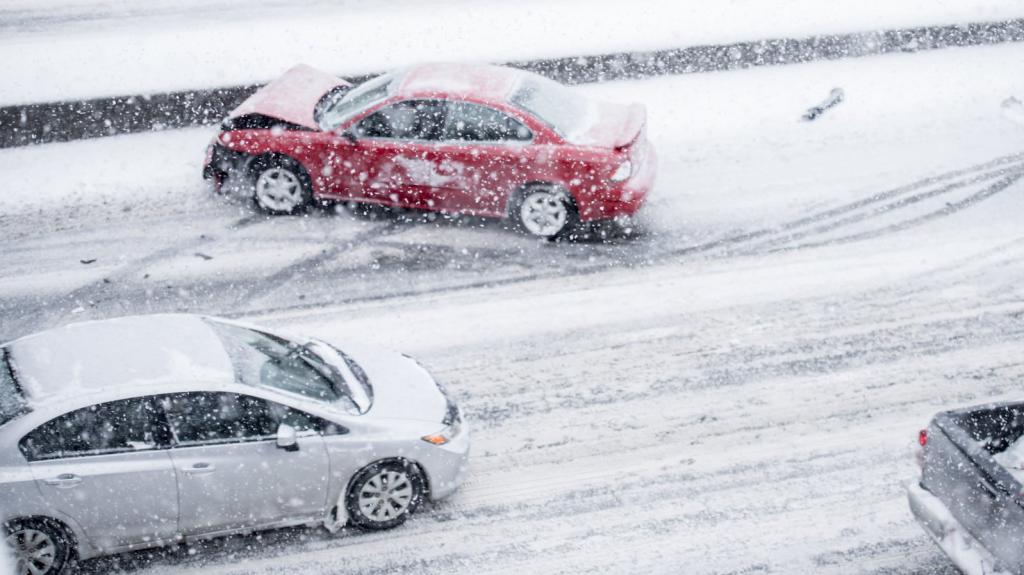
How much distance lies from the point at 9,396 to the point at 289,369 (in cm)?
186

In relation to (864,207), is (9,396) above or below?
above

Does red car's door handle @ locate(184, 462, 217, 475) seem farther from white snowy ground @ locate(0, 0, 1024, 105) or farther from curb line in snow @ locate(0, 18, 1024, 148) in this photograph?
white snowy ground @ locate(0, 0, 1024, 105)

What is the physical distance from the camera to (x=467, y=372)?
9547mm

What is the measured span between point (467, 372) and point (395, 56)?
7328 millimetres

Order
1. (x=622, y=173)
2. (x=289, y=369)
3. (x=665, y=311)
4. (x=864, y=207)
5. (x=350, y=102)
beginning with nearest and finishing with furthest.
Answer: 1. (x=289, y=369)
2. (x=665, y=311)
3. (x=622, y=173)
4. (x=350, y=102)
5. (x=864, y=207)

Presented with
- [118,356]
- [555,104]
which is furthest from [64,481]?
[555,104]

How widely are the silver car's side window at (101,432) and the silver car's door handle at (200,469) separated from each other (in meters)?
0.23

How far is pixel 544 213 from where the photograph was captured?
38.2 ft

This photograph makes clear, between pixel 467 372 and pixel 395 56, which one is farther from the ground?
pixel 395 56

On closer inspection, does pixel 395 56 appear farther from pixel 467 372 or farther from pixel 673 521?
pixel 673 521

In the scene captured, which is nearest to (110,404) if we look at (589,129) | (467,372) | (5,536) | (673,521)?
(5,536)

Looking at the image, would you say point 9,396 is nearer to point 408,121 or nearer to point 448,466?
point 448,466

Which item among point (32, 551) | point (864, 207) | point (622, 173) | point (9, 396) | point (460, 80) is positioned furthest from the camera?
point (864, 207)

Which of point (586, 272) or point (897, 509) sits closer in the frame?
point (897, 509)
